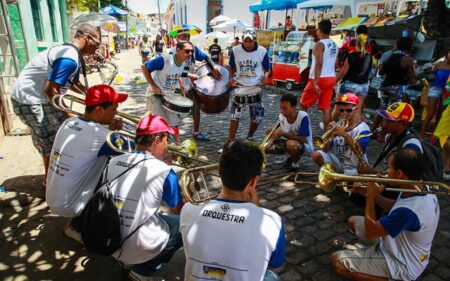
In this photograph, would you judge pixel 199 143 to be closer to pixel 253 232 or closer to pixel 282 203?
pixel 282 203

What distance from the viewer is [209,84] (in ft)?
18.8

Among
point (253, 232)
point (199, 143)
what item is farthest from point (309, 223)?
point (199, 143)

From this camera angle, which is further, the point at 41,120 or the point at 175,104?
the point at 175,104

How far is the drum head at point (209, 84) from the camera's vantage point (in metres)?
5.71

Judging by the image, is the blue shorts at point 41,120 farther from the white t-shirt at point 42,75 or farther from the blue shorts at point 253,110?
the blue shorts at point 253,110

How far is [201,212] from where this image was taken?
180cm

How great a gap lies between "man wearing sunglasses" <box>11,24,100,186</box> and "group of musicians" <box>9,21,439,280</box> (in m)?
0.01

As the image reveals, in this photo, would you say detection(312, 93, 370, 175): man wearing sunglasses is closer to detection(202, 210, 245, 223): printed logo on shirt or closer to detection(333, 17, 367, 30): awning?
detection(202, 210, 245, 223): printed logo on shirt

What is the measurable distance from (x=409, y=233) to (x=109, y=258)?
2.67m

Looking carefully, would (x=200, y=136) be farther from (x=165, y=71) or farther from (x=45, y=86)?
(x=45, y=86)

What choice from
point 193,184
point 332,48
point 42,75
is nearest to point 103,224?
point 193,184

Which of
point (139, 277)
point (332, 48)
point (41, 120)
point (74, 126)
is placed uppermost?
point (332, 48)

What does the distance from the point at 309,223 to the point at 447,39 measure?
25.7ft

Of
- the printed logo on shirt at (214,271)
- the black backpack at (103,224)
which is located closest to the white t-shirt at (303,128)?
the black backpack at (103,224)
